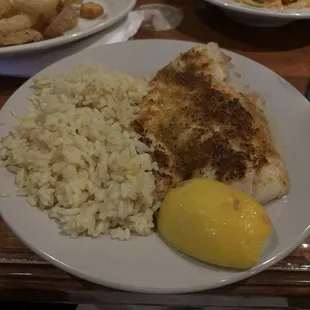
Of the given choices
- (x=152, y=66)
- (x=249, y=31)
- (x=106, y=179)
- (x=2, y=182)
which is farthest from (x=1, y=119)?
(x=249, y=31)

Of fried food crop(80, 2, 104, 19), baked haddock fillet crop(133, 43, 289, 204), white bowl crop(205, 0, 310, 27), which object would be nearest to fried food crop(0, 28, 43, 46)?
fried food crop(80, 2, 104, 19)

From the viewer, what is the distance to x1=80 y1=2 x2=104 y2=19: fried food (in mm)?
1486

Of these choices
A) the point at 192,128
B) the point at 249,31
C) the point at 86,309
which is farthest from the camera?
the point at 249,31

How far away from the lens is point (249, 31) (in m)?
1.52

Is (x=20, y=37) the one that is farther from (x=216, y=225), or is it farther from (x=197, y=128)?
(x=216, y=225)

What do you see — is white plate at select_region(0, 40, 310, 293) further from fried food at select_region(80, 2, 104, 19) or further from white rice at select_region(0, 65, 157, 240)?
fried food at select_region(80, 2, 104, 19)

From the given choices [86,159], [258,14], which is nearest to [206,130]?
[86,159]

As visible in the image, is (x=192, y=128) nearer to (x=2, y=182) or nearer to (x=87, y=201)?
(x=87, y=201)

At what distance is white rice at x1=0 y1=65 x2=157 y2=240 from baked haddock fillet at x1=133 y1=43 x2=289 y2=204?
5 cm

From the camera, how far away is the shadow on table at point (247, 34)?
1.48 meters

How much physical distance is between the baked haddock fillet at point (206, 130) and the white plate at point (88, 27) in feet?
1.06

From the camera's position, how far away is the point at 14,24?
1308mm

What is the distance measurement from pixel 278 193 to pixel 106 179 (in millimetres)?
345

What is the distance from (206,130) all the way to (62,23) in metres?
0.62
